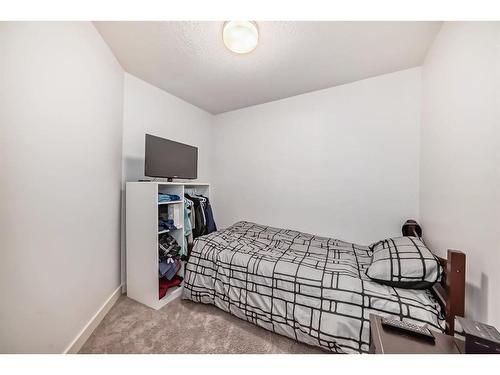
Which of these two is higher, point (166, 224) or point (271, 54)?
point (271, 54)

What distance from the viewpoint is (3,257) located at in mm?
799

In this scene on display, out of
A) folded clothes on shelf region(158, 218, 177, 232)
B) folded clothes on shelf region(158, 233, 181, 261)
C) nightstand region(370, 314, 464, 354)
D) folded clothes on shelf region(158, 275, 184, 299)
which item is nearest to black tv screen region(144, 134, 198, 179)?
folded clothes on shelf region(158, 218, 177, 232)

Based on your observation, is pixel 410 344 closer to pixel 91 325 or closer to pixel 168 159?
pixel 91 325

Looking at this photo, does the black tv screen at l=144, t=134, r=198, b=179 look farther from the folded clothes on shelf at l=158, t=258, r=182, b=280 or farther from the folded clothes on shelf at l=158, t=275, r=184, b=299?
the folded clothes on shelf at l=158, t=275, r=184, b=299

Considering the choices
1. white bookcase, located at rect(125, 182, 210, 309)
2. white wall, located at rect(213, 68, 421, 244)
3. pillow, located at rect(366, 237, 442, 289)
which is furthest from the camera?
white wall, located at rect(213, 68, 421, 244)

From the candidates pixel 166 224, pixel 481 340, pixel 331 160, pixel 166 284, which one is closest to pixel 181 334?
pixel 166 284

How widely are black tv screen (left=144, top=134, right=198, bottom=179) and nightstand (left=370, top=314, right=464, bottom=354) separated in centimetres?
212

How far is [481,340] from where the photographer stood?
579 mm

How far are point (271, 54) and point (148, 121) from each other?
164 cm

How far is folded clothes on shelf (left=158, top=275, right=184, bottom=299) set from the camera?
175 cm
